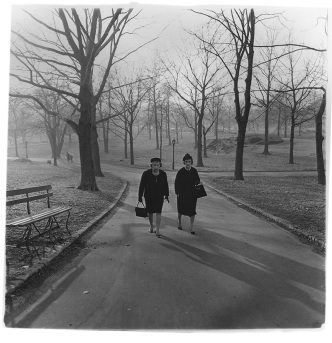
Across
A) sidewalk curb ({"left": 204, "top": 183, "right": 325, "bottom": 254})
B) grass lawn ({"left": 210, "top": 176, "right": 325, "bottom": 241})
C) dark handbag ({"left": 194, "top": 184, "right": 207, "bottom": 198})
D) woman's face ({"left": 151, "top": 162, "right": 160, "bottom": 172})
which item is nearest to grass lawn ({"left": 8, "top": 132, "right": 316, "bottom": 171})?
grass lawn ({"left": 210, "top": 176, "right": 325, "bottom": 241})

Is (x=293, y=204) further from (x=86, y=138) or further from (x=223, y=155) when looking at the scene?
(x=223, y=155)

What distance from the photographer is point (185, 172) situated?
8031mm

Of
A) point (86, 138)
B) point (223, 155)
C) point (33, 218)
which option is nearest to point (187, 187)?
point (33, 218)

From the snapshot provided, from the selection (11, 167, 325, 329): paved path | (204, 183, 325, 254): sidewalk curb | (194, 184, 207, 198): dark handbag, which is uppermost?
(194, 184, 207, 198): dark handbag

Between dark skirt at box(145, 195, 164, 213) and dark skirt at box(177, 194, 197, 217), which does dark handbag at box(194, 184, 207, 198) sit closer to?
dark skirt at box(177, 194, 197, 217)

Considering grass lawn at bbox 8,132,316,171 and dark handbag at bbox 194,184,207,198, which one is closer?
dark handbag at bbox 194,184,207,198

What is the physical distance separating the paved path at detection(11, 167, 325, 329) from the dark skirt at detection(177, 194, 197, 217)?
20.6 inches

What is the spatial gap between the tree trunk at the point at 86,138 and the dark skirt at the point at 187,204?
22.5 feet

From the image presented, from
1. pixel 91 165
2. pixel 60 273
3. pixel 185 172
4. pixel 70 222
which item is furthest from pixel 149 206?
pixel 91 165

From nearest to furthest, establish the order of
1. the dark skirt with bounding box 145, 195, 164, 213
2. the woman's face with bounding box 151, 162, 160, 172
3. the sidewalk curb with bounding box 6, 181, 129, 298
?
the sidewalk curb with bounding box 6, 181, 129, 298, the woman's face with bounding box 151, 162, 160, 172, the dark skirt with bounding box 145, 195, 164, 213

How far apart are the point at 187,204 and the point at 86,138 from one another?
23.2ft

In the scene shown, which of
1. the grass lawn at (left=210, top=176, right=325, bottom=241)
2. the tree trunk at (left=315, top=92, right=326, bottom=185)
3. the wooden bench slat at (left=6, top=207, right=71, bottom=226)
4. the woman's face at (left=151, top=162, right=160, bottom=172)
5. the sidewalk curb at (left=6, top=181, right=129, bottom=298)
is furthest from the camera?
the tree trunk at (left=315, top=92, right=326, bottom=185)

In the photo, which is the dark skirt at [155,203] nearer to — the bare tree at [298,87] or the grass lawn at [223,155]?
the bare tree at [298,87]

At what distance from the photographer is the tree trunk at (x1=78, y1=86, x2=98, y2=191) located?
1341 centimetres
